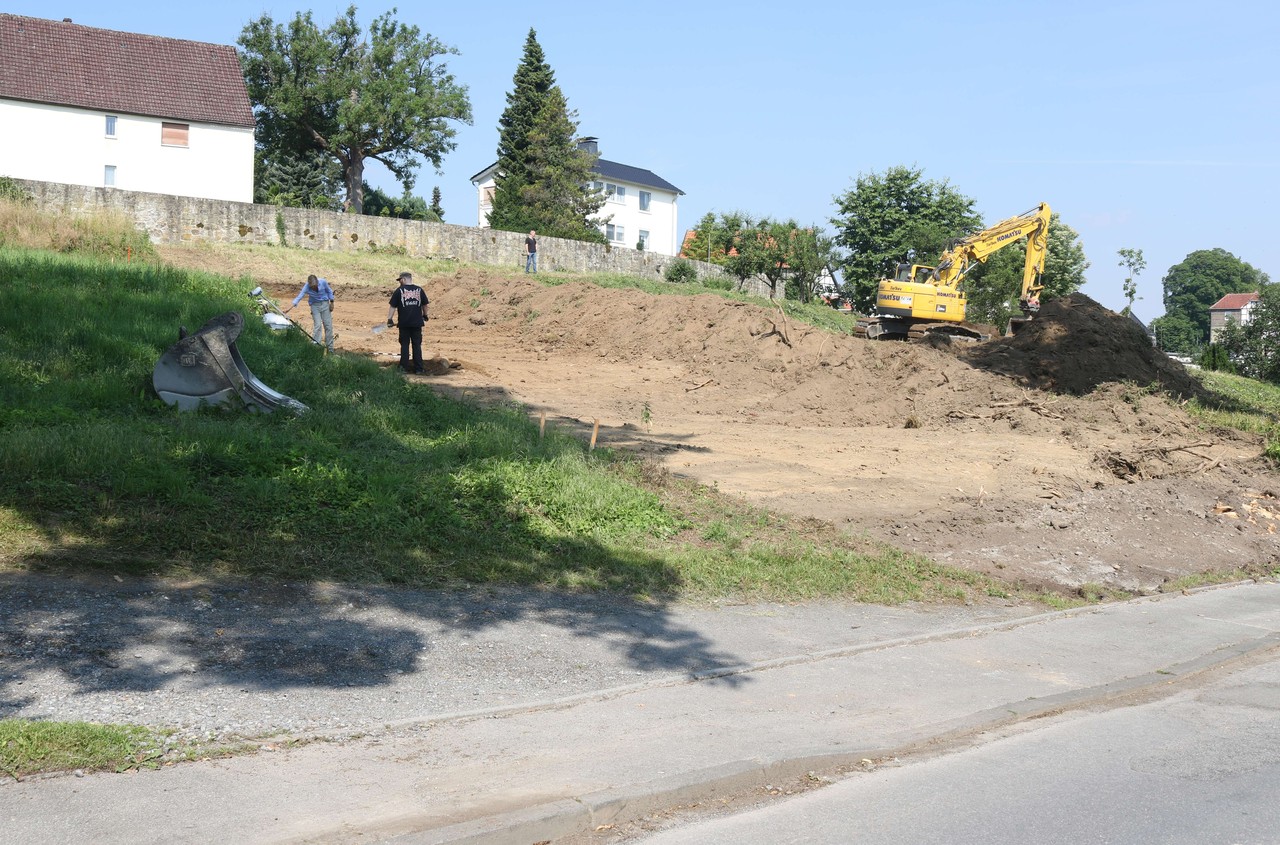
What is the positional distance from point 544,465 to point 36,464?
4413 mm

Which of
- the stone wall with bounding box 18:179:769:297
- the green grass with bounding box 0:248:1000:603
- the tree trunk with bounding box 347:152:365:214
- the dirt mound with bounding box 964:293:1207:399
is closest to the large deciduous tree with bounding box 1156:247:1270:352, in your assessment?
the tree trunk with bounding box 347:152:365:214

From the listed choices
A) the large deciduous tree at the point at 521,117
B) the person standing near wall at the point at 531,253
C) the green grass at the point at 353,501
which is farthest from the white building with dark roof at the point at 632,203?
the green grass at the point at 353,501

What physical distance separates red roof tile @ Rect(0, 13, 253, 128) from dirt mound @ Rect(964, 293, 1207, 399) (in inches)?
1411

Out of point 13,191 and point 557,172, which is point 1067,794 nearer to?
point 13,191

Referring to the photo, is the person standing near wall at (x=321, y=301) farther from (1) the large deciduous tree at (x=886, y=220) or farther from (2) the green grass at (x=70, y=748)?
(1) the large deciduous tree at (x=886, y=220)

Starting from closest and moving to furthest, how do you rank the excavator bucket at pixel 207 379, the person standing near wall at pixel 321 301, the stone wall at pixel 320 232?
1. the excavator bucket at pixel 207 379
2. the person standing near wall at pixel 321 301
3. the stone wall at pixel 320 232

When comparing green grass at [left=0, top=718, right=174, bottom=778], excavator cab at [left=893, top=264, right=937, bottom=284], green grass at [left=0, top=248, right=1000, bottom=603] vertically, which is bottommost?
green grass at [left=0, top=718, right=174, bottom=778]

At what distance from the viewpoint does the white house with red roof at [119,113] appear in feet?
147

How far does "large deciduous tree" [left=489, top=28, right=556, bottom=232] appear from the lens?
62.8 meters

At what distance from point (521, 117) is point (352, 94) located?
9685 millimetres

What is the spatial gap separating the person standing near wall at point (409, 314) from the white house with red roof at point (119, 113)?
1231 inches

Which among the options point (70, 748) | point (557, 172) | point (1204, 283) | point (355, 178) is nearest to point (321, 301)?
point (70, 748)

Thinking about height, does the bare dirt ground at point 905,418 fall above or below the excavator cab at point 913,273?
below

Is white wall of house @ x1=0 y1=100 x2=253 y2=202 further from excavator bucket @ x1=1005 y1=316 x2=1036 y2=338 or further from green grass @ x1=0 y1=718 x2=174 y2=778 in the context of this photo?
green grass @ x1=0 y1=718 x2=174 y2=778
